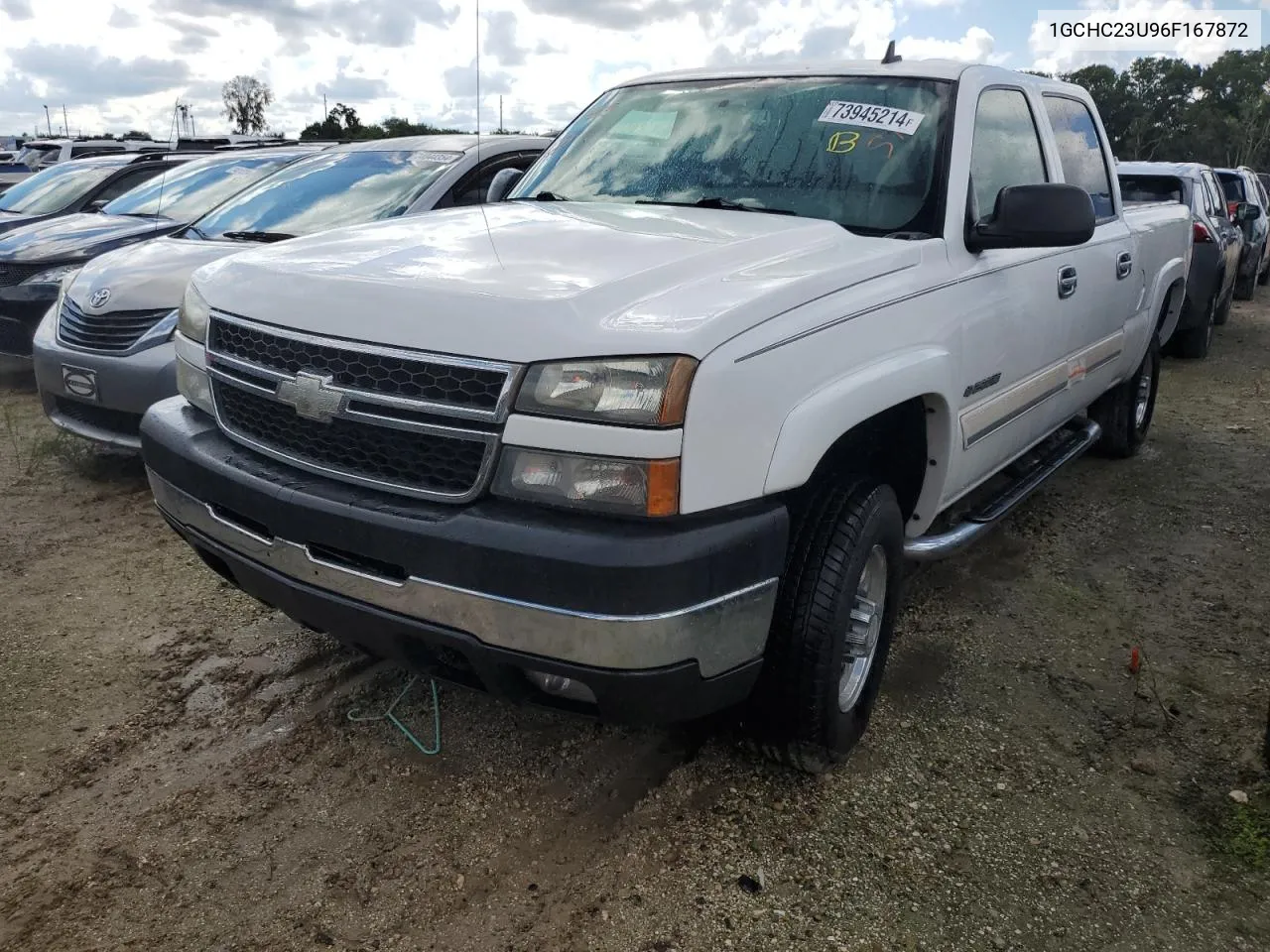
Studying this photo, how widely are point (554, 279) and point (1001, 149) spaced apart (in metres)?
2.05

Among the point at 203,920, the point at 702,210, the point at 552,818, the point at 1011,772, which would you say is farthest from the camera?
the point at 702,210

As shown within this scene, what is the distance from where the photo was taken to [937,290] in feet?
9.45

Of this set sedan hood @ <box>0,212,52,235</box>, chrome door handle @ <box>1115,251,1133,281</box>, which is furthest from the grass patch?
sedan hood @ <box>0,212,52,235</box>

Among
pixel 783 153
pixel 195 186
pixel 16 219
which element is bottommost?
pixel 16 219

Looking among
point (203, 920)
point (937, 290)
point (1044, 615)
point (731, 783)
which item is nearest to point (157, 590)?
point (203, 920)

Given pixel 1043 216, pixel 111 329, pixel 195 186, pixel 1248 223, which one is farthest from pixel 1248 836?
pixel 1248 223

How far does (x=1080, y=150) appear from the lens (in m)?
4.50

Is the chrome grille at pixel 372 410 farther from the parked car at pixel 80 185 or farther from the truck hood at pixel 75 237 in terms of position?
the parked car at pixel 80 185

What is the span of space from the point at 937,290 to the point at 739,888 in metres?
1.69

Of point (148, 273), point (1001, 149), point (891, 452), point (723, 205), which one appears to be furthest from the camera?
point (148, 273)

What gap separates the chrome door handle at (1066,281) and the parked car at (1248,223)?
10449 mm

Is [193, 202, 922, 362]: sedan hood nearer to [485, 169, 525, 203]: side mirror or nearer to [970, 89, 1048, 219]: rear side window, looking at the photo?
[970, 89, 1048, 219]: rear side window

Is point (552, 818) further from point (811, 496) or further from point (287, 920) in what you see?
point (811, 496)

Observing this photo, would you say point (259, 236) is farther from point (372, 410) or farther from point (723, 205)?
point (372, 410)
